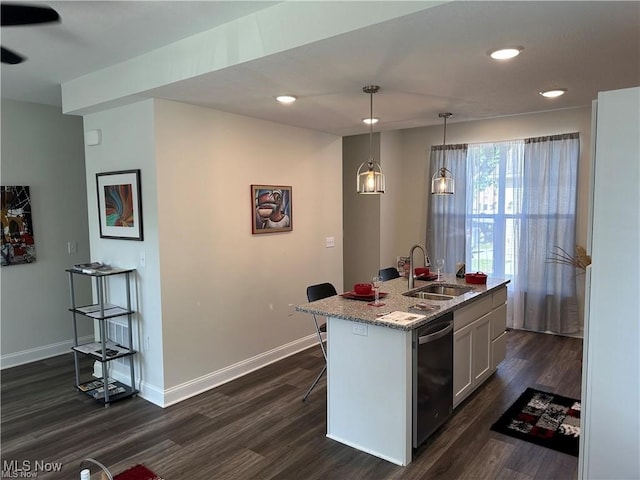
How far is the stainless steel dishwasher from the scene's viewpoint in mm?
2740

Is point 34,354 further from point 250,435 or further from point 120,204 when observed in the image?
point 250,435

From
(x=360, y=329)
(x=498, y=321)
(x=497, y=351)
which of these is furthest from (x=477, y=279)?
(x=360, y=329)

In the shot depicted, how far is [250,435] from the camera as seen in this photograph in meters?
3.08

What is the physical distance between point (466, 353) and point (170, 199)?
103 inches

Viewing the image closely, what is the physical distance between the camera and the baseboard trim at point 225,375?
3.62 meters

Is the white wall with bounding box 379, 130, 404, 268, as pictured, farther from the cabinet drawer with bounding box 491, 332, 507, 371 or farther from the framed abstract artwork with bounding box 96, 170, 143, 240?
the framed abstract artwork with bounding box 96, 170, 143, 240

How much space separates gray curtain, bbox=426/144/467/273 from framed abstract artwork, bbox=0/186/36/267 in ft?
15.6

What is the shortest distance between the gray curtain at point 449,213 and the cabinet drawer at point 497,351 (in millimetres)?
1881

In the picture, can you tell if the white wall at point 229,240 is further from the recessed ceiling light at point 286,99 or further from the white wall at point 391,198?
the white wall at point 391,198

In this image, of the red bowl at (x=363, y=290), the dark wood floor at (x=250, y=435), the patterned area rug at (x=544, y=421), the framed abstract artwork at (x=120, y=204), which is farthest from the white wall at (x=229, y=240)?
the patterned area rug at (x=544, y=421)

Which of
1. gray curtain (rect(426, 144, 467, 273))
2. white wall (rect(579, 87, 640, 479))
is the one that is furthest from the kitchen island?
gray curtain (rect(426, 144, 467, 273))

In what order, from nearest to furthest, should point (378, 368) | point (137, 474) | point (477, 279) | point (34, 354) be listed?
point (137, 474) → point (378, 368) → point (477, 279) → point (34, 354)

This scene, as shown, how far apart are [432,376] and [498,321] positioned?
1.39 meters

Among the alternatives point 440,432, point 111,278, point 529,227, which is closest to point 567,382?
point 440,432
